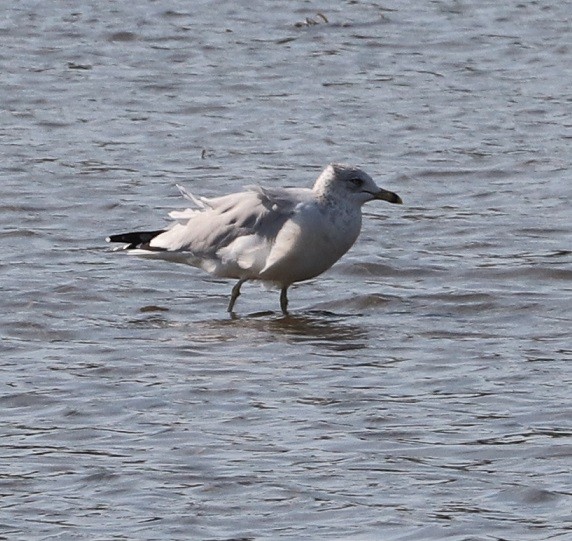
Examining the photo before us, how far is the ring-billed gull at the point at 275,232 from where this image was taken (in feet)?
31.6


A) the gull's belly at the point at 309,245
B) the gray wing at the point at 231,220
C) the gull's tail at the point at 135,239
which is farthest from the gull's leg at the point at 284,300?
the gull's tail at the point at 135,239

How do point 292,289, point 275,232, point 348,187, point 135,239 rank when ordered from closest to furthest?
point 275,232 < point 348,187 < point 135,239 < point 292,289

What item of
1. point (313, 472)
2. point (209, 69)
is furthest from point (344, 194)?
point (209, 69)

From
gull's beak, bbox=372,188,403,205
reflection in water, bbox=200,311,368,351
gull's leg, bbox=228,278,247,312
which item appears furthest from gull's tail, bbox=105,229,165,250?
gull's beak, bbox=372,188,403,205

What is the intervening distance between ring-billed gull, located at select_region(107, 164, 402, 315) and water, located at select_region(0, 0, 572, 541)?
267 mm

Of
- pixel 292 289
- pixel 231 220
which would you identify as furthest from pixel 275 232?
pixel 292 289

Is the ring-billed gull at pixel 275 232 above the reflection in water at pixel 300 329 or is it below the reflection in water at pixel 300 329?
above

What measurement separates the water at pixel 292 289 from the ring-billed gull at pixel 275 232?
10.5 inches

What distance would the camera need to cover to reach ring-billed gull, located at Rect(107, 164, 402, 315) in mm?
9625

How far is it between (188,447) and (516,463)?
4.05 feet

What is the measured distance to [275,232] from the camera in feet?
31.8

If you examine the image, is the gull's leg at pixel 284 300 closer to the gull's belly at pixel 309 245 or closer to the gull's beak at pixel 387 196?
the gull's belly at pixel 309 245

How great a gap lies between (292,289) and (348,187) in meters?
0.88

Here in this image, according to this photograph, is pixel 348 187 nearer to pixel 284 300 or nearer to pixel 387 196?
pixel 387 196
